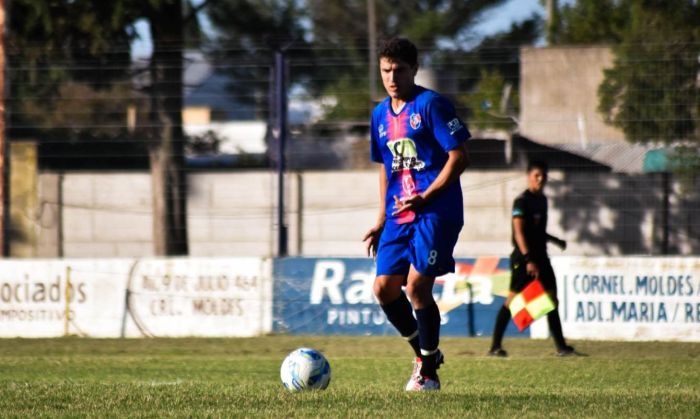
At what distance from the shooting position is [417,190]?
24.6 feet

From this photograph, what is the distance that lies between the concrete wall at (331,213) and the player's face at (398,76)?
31.4 ft

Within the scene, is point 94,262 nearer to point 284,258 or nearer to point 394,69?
point 284,258

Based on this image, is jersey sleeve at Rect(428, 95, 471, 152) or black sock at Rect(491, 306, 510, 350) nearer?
jersey sleeve at Rect(428, 95, 471, 152)

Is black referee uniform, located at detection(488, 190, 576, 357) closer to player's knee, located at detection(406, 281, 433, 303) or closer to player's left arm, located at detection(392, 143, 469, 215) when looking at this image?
player's knee, located at detection(406, 281, 433, 303)

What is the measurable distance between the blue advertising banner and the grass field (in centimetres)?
35

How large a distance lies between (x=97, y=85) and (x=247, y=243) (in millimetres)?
3835

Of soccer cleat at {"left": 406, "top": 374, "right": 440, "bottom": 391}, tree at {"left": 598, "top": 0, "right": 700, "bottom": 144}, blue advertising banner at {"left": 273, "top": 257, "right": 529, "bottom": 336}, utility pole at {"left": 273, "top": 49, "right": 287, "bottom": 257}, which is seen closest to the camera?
soccer cleat at {"left": 406, "top": 374, "right": 440, "bottom": 391}

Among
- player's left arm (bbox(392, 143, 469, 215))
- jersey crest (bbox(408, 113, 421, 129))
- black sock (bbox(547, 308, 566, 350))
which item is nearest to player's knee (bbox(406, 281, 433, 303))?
player's left arm (bbox(392, 143, 469, 215))

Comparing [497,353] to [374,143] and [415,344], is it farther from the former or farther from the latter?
[374,143]

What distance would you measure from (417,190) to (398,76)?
678 millimetres

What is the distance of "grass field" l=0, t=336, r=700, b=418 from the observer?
654 cm

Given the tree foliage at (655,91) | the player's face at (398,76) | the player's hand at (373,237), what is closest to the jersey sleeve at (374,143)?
the player's face at (398,76)

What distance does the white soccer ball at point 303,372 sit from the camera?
301 inches

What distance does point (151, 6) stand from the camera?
22.6m
